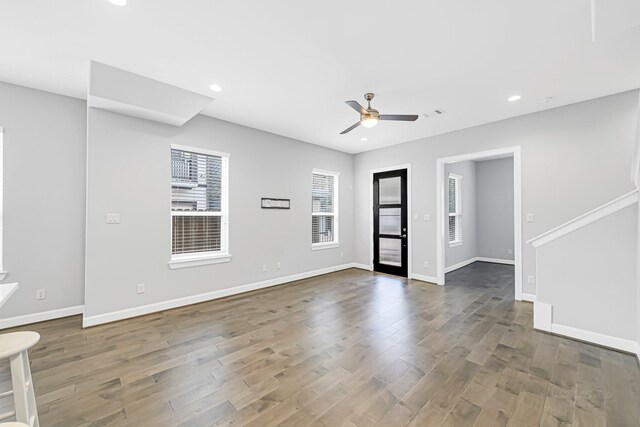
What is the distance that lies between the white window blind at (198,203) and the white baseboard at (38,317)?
1371mm

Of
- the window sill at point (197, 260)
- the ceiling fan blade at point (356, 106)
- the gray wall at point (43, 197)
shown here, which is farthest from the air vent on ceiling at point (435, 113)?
the gray wall at point (43, 197)

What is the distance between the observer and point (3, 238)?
316 centimetres

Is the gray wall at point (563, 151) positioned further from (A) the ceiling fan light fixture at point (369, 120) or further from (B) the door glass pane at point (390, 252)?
(A) the ceiling fan light fixture at point (369, 120)

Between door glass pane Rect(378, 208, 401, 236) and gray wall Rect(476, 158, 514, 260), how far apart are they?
10.6 ft

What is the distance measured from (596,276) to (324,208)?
14.9ft

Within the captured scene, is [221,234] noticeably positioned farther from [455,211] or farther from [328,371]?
[455,211]

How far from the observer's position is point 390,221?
613 centimetres

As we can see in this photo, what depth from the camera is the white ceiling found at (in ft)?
6.87

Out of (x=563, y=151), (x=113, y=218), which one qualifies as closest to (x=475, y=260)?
(x=563, y=151)

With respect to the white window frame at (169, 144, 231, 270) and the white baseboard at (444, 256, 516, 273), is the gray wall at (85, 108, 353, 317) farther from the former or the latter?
the white baseboard at (444, 256, 516, 273)

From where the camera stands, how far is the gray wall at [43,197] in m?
3.20

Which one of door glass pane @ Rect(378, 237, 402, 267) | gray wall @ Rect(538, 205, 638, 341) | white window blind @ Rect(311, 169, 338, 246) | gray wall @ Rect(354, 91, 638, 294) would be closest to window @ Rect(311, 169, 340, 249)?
Answer: white window blind @ Rect(311, 169, 338, 246)

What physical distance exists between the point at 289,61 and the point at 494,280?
5.52 meters

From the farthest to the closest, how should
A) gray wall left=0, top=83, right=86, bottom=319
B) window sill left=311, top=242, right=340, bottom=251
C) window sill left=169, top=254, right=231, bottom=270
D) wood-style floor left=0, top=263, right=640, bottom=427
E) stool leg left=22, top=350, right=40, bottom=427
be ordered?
window sill left=311, top=242, right=340, bottom=251
window sill left=169, top=254, right=231, bottom=270
gray wall left=0, top=83, right=86, bottom=319
wood-style floor left=0, top=263, right=640, bottom=427
stool leg left=22, top=350, right=40, bottom=427
